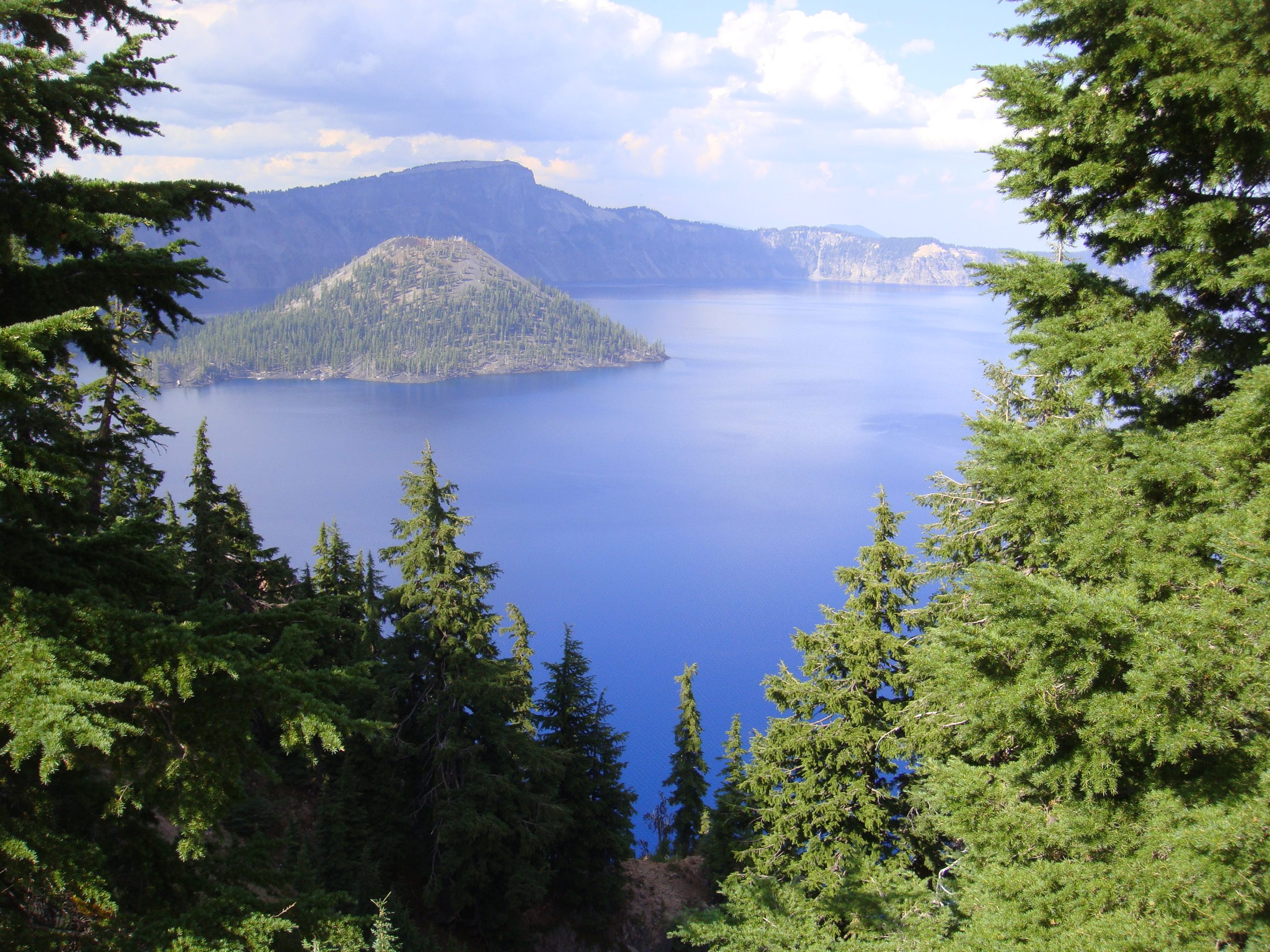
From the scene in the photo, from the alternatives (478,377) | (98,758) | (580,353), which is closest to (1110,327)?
(98,758)

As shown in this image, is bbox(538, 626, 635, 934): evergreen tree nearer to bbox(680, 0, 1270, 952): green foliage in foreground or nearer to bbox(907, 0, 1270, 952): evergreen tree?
bbox(680, 0, 1270, 952): green foliage in foreground

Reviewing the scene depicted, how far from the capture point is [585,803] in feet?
55.5

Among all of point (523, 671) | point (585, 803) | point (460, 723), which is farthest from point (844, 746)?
point (523, 671)

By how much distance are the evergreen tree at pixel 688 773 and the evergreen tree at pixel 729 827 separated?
344 cm

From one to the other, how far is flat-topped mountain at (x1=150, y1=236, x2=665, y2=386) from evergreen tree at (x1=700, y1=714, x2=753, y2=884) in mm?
126610

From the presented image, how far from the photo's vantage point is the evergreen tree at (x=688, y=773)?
2377cm

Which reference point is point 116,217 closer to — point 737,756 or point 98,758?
point 98,758

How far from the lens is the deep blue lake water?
40969 mm

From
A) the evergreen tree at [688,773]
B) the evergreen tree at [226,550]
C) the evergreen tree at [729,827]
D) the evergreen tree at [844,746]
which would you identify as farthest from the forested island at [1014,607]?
the evergreen tree at [688,773]

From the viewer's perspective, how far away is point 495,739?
527 inches

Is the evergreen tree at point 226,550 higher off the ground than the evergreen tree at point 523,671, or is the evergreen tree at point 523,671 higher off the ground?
the evergreen tree at point 226,550

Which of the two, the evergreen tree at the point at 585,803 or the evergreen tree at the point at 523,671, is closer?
the evergreen tree at the point at 585,803

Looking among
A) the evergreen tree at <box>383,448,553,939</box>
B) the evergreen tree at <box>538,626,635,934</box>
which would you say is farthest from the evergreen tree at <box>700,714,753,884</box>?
the evergreen tree at <box>383,448,553,939</box>

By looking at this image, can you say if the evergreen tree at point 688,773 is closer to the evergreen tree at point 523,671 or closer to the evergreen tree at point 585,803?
the evergreen tree at point 523,671
